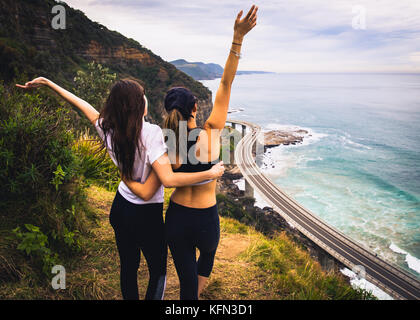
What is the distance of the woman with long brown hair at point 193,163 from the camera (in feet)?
5.72

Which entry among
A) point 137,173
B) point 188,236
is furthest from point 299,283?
point 137,173

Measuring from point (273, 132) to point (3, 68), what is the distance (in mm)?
69114

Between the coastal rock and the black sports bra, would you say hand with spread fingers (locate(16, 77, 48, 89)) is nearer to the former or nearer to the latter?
the black sports bra

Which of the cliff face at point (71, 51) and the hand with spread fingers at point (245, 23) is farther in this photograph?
the cliff face at point (71, 51)

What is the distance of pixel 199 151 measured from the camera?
5.81 feet

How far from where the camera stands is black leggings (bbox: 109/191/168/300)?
182 cm

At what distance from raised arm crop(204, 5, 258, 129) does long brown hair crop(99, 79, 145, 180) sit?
49cm

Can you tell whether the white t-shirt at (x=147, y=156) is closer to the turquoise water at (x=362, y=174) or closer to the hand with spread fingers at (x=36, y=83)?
the hand with spread fingers at (x=36, y=83)

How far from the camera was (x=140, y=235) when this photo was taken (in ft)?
6.04

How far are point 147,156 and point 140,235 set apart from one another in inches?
23.7

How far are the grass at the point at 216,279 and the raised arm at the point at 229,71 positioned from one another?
2.35 metres

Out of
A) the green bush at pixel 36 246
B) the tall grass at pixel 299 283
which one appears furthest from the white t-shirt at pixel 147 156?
the tall grass at pixel 299 283

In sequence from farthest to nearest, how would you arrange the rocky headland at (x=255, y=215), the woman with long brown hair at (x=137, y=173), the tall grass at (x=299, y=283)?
the rocky headland at (x=255, y=215) < the tall grass at (x=299, y=283) < the woman with long brown hair at (x=137, y=173)
